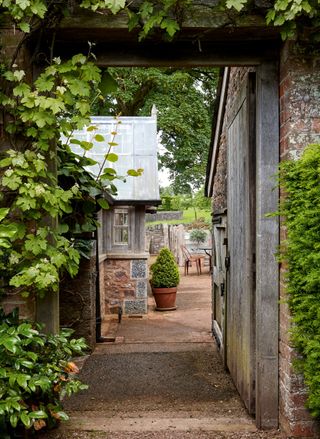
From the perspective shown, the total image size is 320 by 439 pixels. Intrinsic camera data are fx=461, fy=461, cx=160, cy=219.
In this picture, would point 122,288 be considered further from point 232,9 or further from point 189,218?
point 189,218

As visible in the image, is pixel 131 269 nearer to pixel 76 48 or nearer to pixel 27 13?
pixel 76 48

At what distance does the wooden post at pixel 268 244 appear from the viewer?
342 cm

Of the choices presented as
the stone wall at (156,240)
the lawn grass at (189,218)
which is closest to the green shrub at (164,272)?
the stone wall at (156,240)

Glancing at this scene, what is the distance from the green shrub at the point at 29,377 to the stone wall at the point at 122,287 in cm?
707

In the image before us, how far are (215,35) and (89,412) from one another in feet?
A: 10.6

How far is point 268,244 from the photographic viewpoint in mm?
3434

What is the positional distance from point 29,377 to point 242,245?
2.36 metres

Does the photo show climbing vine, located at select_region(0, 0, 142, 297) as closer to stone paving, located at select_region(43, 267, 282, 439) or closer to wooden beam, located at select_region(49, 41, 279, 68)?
wooden beam, located at select_region(49, 41, 279, 68)

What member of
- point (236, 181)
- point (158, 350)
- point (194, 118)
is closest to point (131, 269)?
point (158, 350)

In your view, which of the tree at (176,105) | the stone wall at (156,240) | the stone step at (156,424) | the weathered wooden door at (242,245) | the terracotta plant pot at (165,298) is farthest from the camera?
the stone wall at (156,240)

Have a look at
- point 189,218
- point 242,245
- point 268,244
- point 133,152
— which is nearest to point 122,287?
point 133,152

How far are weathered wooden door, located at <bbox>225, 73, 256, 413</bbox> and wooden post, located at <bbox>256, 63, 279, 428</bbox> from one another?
0.35m

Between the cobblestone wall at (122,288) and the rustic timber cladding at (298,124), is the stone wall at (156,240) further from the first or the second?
the rustic timber cladding at (298,124)

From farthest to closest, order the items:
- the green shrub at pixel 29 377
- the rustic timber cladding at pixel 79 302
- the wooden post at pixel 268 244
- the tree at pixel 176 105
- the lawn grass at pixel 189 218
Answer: the lawn grass at pixel 189 218 → the tree at pixel 176 105 → the rustic timber cladding at pixel 79 302 → the wooden post at pixel 268 244 → the green shrub at pixel 29 377
